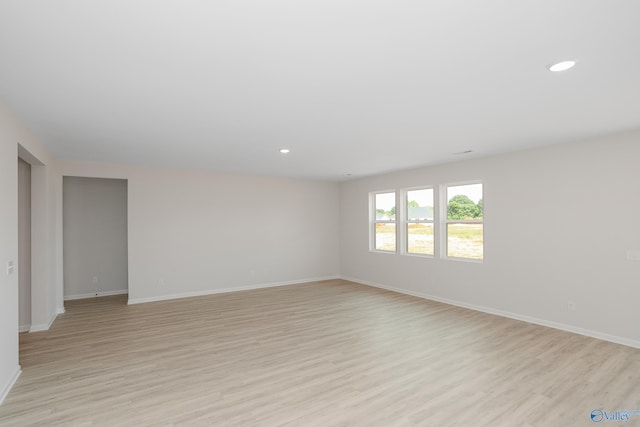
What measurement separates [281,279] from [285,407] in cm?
490

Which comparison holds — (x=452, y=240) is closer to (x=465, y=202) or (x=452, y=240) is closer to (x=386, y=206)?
(x=465, y=202)

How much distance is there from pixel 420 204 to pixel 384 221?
99 centimetres

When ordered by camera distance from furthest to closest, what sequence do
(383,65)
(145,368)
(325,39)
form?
(145,368) < (383,65) < (325,39)

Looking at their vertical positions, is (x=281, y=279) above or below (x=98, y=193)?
below

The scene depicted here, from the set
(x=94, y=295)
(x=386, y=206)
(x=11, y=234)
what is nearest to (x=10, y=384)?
(x=11, y=234)

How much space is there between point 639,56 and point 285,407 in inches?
132

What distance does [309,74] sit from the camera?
2223 mm

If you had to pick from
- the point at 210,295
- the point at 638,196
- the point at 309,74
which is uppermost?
the point at 309,74

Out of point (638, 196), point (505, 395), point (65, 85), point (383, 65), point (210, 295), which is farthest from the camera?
point (210, 295)

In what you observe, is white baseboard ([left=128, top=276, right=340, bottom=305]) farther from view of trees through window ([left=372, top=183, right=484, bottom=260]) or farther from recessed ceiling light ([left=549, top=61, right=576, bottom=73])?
recessed ceiling light ([left=549, top=61, right=576, bottom=73])

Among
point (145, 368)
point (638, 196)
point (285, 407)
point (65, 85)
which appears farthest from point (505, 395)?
point (65, 85)

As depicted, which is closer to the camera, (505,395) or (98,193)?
(505,395)

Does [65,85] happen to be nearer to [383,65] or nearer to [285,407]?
[383,65]

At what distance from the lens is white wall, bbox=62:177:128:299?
620cm
